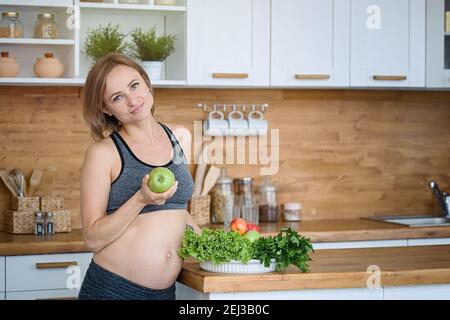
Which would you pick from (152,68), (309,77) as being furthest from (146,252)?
(309,77)

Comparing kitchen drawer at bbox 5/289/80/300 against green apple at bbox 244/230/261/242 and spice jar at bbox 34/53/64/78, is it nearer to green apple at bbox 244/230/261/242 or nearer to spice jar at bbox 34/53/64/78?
spice jar at bbox 34/53/64/78

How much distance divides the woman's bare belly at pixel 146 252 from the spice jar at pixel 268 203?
6.22ft

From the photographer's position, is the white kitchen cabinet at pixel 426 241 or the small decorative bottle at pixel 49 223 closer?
the small decorative bottle at pixel 49 223

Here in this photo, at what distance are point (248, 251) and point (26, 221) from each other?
179 cm

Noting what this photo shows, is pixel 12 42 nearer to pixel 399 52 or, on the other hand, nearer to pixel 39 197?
pixel 39 197

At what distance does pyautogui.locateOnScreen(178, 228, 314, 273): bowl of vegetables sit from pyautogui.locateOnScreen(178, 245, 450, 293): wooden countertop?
A: 3cm

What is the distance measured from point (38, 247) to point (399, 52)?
2159 mm

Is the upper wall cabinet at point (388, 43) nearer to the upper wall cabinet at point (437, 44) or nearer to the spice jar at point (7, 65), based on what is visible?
the upper wall cabinet at point (437, 44)

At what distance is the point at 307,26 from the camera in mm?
4426

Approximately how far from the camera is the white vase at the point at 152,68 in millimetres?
4266

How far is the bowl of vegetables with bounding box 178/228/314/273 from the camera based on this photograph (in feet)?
8.82

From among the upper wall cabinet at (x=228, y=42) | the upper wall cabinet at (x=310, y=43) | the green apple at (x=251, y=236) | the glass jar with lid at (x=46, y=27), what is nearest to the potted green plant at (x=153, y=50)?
the upper wall cabinet at (x=228, y=42)

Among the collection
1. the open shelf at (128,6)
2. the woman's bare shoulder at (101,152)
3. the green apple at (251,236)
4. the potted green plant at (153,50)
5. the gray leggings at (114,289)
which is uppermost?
the open shelf at (128,6)
